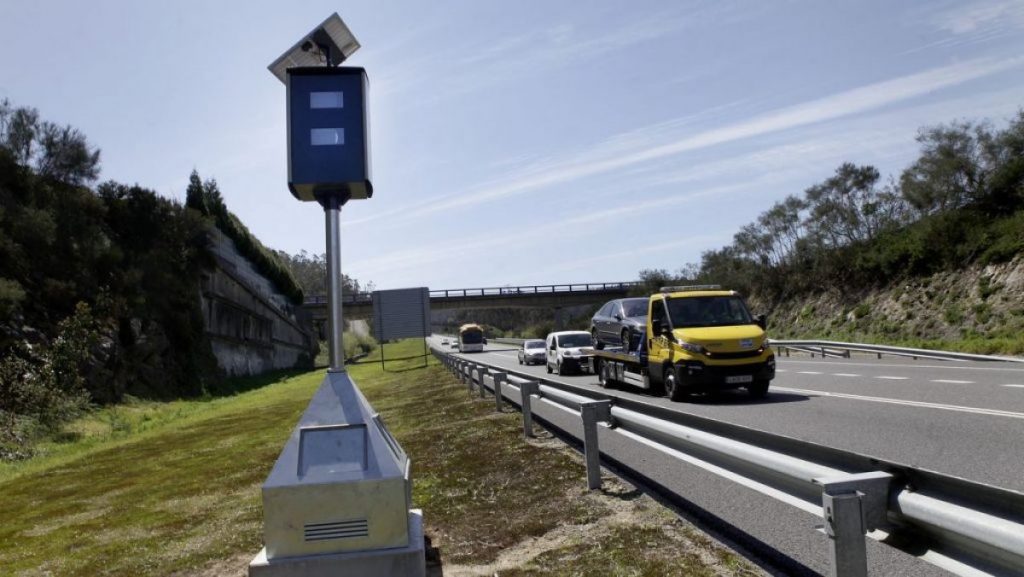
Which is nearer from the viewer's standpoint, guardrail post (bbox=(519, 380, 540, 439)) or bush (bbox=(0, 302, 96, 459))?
guardrail post (bbox=(519, 380, 540, 439))

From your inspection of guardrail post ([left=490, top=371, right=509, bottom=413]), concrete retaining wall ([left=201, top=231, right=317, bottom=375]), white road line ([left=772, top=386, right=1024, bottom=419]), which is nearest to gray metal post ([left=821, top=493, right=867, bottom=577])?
white road line ([left=772, top=386, right=1024, bottom=419])

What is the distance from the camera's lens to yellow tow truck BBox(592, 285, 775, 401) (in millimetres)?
16359

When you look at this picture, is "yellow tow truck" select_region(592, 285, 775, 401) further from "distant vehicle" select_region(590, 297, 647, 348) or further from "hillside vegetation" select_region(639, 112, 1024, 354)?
"hillside vegetation" select_region(639, 112, 1024, 354)

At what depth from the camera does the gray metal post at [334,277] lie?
19.7 feet

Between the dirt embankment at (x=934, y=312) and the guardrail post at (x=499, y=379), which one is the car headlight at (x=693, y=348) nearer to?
the guardrail post at (x=499, y=379)

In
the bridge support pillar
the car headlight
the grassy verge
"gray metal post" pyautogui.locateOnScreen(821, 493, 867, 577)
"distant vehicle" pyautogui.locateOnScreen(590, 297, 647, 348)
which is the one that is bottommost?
the grassy verge

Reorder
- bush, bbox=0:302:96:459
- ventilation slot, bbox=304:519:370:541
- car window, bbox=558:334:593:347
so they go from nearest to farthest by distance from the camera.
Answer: ventilation slot, bbox=304:519:370:541, bush, bbox=0:302:96:459, car window, bbox=558:334:593:347

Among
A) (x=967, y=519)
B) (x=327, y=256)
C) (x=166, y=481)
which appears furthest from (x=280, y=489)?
(x=166, y=481)

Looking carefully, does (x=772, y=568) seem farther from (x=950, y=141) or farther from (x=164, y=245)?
(x=950, y=141)

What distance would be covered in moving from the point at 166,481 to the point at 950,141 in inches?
1749

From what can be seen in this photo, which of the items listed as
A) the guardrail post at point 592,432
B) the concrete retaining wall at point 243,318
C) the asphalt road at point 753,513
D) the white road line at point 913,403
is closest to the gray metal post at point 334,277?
the guardrail post at point 592,432

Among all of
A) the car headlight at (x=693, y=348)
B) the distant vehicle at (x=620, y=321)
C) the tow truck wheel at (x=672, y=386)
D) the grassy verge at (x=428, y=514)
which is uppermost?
the distant vehicle at (x=620, y=321)

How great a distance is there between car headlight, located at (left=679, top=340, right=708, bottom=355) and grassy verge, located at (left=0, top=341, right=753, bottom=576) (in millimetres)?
4320

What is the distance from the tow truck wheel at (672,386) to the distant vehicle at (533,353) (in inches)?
1059
